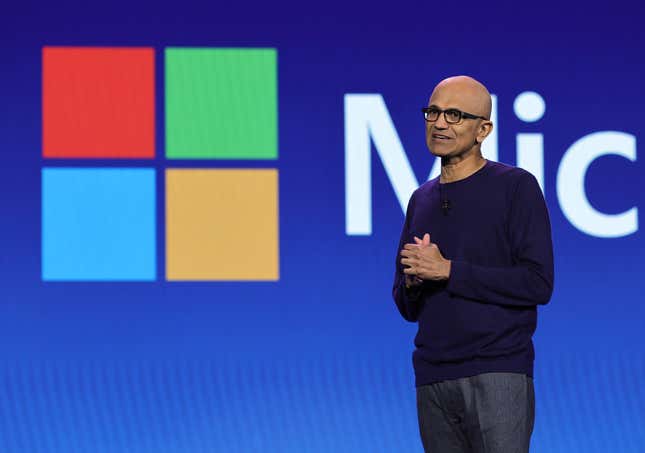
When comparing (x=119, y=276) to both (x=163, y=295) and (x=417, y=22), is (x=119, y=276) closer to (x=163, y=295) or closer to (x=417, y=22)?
(x=163, y=295)

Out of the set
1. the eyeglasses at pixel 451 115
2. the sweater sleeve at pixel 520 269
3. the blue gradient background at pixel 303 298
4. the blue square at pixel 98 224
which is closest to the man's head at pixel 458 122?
the eyeglasses at pixel 451 115

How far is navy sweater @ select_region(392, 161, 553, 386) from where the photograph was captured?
6.64 ft

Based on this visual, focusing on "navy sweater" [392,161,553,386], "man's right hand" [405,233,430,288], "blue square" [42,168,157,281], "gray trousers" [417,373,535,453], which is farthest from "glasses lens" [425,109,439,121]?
"blue square" [42,168,157,281]

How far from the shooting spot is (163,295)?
12.0 ft

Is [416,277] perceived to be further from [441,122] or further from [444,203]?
[441,122]

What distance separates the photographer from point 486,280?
2012mm

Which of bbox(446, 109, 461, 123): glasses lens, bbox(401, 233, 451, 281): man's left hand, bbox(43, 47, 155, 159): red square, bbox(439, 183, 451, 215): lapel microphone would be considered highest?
bbox(43, 47, 155, 159): red square

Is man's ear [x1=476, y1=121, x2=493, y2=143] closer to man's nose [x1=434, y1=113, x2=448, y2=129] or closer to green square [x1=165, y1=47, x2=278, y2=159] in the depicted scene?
man's nose [x1=434, y1=113, x2=448, y2=129]

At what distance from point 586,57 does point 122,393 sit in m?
2.10

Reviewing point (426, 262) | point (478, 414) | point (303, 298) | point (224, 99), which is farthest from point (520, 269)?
point (224, 99)

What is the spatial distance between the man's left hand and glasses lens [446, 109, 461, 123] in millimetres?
275

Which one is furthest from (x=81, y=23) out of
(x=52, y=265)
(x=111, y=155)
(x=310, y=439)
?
(x=310, y=439)

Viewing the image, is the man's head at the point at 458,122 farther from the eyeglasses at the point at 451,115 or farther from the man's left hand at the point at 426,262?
the man's left hand at the point at 426,262

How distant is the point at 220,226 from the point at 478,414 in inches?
71.5
